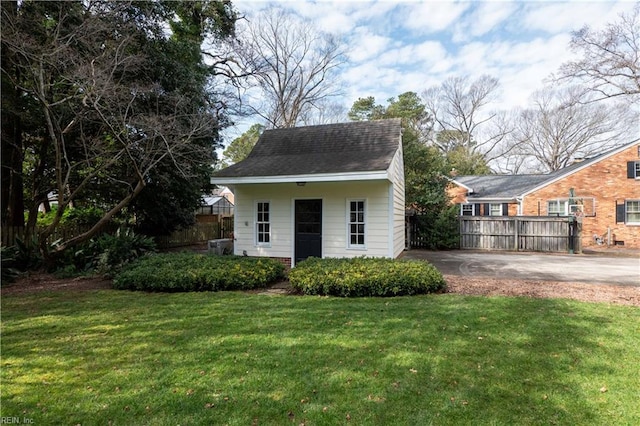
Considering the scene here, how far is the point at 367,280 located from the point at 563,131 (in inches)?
1393

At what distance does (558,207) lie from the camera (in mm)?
18234

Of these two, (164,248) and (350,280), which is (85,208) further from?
(350,280)

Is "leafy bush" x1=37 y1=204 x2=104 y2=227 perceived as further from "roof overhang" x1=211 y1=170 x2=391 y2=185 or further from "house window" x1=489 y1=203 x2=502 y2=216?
"house window" x1=489 y1=203 x2=502 y2=216

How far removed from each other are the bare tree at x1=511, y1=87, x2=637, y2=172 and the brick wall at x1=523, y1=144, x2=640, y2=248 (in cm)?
1352

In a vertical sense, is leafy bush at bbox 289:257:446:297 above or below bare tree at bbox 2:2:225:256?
below

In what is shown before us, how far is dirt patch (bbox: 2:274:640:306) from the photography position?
19.8 feet

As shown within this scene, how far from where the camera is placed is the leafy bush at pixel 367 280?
20.2 ft

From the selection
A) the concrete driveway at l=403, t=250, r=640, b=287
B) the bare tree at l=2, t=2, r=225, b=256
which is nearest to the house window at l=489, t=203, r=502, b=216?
the concrete driveway at l=403, t=250, r=640, b=287

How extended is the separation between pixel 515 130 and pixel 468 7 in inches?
1146

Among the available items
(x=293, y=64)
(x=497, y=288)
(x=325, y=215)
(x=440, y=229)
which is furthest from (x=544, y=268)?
(x=293, y=64)

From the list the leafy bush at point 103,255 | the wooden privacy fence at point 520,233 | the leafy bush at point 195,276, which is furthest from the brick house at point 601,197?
the leafy bush at point 103,255

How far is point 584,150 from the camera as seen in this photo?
101ft

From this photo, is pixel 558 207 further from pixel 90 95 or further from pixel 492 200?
pixel 90 95

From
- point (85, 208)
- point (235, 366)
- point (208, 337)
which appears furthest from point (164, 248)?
point (235, 366)
